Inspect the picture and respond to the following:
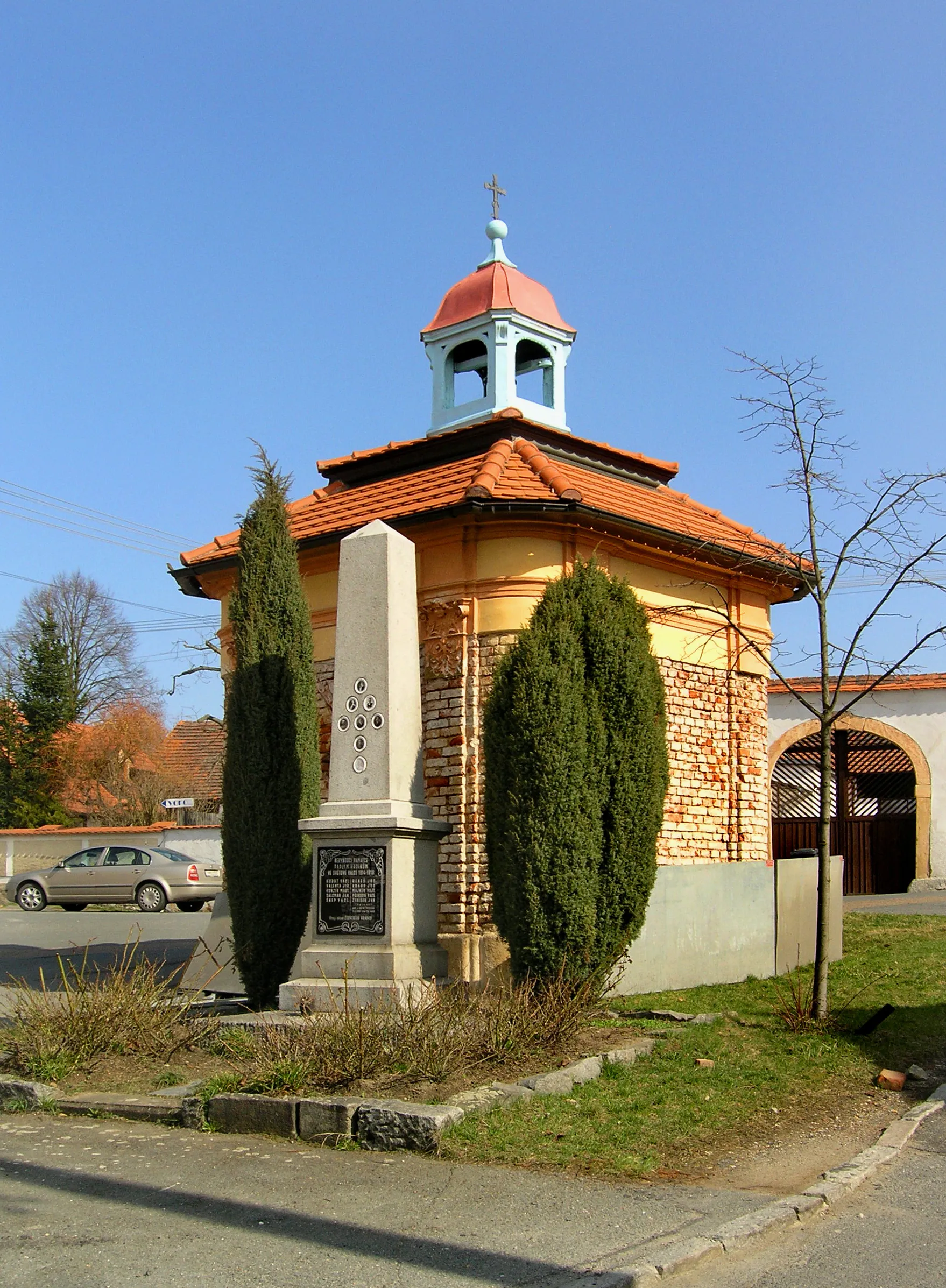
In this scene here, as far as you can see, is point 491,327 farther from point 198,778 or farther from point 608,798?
point 198,778

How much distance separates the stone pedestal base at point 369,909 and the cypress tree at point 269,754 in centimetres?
131

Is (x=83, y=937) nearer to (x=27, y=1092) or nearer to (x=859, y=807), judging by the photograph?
(x=27, y=1092)

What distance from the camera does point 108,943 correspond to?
18906mm

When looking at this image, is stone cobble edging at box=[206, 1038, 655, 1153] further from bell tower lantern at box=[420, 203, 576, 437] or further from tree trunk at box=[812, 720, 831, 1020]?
bell tower lantern at box=[420, 203, 576, 437]

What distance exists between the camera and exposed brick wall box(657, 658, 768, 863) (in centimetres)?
1334

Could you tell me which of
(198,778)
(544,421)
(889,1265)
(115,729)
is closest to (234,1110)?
(889,1265)

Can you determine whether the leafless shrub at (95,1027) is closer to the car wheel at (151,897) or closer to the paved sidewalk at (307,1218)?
the paved sidewalk at (307,1218)

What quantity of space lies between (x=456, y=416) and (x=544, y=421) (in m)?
1.19

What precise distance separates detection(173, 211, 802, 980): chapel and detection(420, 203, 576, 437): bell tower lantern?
3cm

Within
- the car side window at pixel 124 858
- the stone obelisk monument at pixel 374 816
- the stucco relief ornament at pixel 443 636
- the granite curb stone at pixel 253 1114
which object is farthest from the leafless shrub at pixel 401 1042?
the car side window at pixel 124 858

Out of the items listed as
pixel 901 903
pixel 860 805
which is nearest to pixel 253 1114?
pixel 901 903

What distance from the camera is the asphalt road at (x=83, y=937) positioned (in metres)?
15.9

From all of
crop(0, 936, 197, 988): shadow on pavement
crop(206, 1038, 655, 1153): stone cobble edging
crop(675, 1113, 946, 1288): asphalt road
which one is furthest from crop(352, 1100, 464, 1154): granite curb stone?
crop(0, 936, 197, 988): shadow on pavement

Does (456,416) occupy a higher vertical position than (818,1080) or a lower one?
higher
